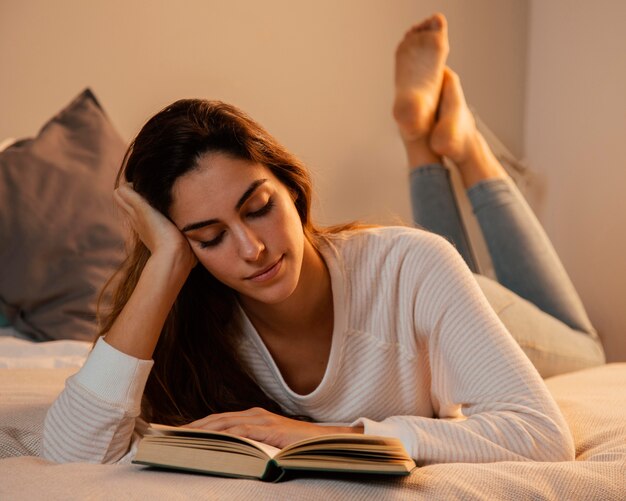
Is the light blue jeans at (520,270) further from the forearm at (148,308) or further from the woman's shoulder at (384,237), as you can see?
the forearm at (148,308)

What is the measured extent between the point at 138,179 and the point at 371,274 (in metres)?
0.40

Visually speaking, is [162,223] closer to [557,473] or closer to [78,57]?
[557,473]

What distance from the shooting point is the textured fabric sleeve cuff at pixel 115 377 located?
1.27 meters

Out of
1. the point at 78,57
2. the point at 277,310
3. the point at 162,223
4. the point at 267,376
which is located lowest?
the point at 267,376

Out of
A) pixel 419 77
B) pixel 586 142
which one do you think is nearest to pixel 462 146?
pixel 419 77

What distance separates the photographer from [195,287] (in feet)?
4.96

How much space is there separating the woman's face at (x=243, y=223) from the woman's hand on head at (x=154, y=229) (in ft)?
0.19

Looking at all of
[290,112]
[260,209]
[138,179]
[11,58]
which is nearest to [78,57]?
[11,58]

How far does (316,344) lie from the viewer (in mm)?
1472

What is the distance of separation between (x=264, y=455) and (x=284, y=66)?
215 cm

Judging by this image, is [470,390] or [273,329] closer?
[470,390]

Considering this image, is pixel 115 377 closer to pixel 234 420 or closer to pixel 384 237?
pixel 234 420

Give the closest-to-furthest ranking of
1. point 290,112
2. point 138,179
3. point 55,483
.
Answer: point 55,483
point 138,179
point 290,112

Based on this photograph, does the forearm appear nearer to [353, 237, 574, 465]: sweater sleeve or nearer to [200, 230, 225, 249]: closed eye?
[200, 230, 225, 249]: closed eye
